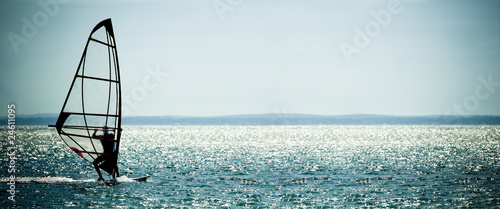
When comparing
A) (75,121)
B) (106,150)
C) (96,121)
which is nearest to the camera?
(75,121)

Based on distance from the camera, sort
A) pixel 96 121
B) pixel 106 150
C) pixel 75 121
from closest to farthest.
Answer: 1. pixel 75 121
2. pixel 96 121
3. pixel 106 150

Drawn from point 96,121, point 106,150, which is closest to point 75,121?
point 96,121

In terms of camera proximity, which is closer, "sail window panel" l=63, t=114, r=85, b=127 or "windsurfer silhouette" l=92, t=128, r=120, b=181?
"sail window panel" l=63, t=114, r=85, b=127

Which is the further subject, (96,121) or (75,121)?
(96,121)

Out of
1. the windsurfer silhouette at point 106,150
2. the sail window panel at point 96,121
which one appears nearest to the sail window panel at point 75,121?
the sail window panel at point 96,121

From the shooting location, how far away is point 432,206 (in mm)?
27547

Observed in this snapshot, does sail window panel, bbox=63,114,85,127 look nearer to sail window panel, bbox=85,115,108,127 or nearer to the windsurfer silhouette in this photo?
sail window panel, bbox=85,115,108,127

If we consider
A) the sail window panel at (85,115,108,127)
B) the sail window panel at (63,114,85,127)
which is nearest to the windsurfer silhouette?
the sail window panel at (85,115,108,127)

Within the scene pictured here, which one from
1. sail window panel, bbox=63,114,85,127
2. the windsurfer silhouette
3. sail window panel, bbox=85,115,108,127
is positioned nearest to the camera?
sail window panel, bbox=63,114,85,127

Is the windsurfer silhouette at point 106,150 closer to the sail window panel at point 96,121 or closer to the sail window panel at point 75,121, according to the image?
the sail window panel at point 96,121

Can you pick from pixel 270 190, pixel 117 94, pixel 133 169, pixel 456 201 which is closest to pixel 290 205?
pixel 270 190

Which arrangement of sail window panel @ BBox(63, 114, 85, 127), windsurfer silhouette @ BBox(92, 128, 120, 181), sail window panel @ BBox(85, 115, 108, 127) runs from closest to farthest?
sail window panel @ BBox(63, 114, 85, 127)
sail window panel @ BBox(85, 115, 108, 127)
windsurfer silhouette @ BBox(92, 128, 120, 181)

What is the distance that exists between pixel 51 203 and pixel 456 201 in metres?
23.8

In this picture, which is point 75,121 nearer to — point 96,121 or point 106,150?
point 96,121
